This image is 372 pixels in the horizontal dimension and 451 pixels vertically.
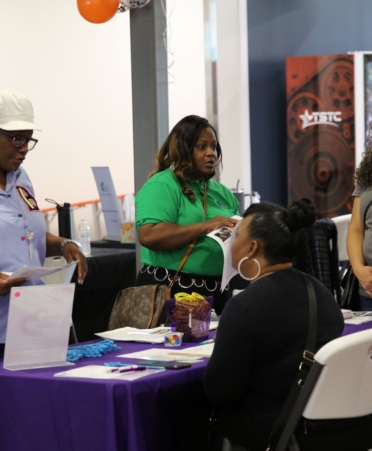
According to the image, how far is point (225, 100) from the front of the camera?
7438 millimetres

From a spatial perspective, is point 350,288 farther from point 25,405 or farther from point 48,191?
point 48,191

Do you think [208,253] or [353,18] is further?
[353,18]

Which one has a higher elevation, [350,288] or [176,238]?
[176,238]

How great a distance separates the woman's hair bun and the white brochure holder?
0.67 metres

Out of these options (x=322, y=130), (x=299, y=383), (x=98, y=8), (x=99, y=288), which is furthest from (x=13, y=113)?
(x=322, y=130)

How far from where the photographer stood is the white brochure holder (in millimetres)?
2115

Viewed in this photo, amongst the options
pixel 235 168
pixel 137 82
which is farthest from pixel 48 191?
pixel 137 82

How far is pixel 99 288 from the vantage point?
4766mm

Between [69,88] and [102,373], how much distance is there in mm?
5724

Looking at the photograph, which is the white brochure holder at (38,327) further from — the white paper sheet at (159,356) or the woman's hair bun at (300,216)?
the woman's hair bun at (300,216)

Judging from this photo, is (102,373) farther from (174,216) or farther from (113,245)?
(113,245)

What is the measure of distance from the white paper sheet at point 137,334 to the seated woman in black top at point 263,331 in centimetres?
49

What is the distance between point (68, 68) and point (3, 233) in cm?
524

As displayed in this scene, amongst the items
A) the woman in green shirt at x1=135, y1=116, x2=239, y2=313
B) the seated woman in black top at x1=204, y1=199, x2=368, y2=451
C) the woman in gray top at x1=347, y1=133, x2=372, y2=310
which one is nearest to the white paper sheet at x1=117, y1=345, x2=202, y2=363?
the seated woman in black top at x1=204, y1=199, x2=368, y2=451
